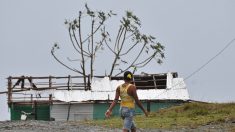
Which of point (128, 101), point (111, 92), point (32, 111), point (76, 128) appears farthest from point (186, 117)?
point (32, 111)

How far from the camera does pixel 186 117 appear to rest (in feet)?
99.3

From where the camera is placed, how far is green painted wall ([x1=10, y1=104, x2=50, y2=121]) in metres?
48.0

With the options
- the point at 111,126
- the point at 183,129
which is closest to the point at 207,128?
the point at 183,129

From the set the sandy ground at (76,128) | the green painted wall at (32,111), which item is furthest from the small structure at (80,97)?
the sandy ground at (76,128)

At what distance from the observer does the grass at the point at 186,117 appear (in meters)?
26.7

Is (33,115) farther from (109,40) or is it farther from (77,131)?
(77,131)

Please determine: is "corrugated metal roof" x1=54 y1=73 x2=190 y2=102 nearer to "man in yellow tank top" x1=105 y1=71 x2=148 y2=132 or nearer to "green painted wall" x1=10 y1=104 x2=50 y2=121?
"green painted wall" x1=10 y1=104 x2=50 y2=121

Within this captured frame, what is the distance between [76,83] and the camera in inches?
1925

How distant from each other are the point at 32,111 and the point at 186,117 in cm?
2006

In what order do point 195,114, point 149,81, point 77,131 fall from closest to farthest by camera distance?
point 77,131
point 195,114
point 149,81

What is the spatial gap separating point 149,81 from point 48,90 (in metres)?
7.38

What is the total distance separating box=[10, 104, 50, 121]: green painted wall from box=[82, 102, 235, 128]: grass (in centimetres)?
1635

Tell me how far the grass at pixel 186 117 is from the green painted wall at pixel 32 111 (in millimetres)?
16353

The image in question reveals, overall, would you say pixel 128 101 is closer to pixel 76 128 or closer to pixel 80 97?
pixel 76 128
